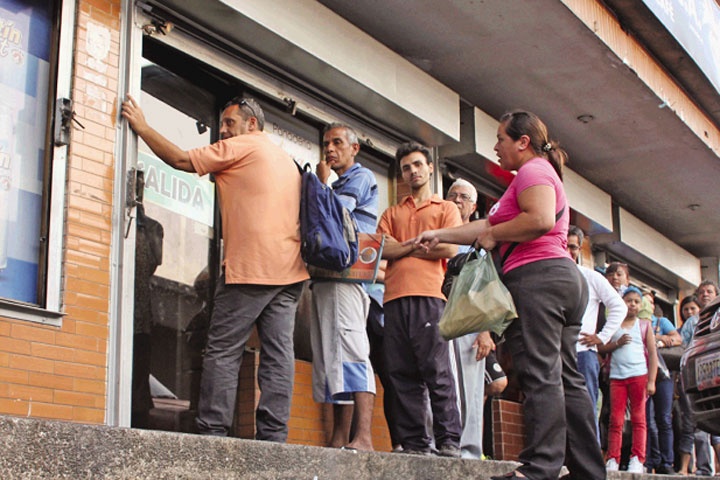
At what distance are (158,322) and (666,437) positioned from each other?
17.9 feet

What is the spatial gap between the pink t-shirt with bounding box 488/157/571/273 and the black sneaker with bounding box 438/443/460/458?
1407mm

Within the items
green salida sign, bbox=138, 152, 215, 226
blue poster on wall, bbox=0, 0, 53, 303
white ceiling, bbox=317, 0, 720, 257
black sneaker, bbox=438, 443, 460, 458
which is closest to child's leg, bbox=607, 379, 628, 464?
white ceiling, bbox=317, 0, 720, 257

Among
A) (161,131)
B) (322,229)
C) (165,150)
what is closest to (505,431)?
(161,131)

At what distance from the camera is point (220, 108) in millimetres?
7859

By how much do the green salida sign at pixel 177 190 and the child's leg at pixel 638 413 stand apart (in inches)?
159

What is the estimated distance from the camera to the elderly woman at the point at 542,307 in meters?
4.88

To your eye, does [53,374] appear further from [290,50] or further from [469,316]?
[290,50]

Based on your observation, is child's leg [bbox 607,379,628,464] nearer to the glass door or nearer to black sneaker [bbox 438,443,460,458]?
black sneaker [bbox 438,443,460,458]

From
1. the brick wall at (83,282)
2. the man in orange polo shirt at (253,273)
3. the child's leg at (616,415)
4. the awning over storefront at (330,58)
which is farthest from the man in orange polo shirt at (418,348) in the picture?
the child's leg at (616,415)

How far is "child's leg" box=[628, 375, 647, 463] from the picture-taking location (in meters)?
9.11

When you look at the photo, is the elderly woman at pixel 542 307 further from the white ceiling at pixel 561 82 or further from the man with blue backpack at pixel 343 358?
the white ceiling at pixel 561 82

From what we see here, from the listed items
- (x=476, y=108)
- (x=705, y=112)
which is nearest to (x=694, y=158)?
(x=705, y=112)

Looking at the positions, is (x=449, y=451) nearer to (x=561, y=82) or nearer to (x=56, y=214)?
(x=56, y=214)

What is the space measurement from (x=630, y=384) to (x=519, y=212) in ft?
15.0
